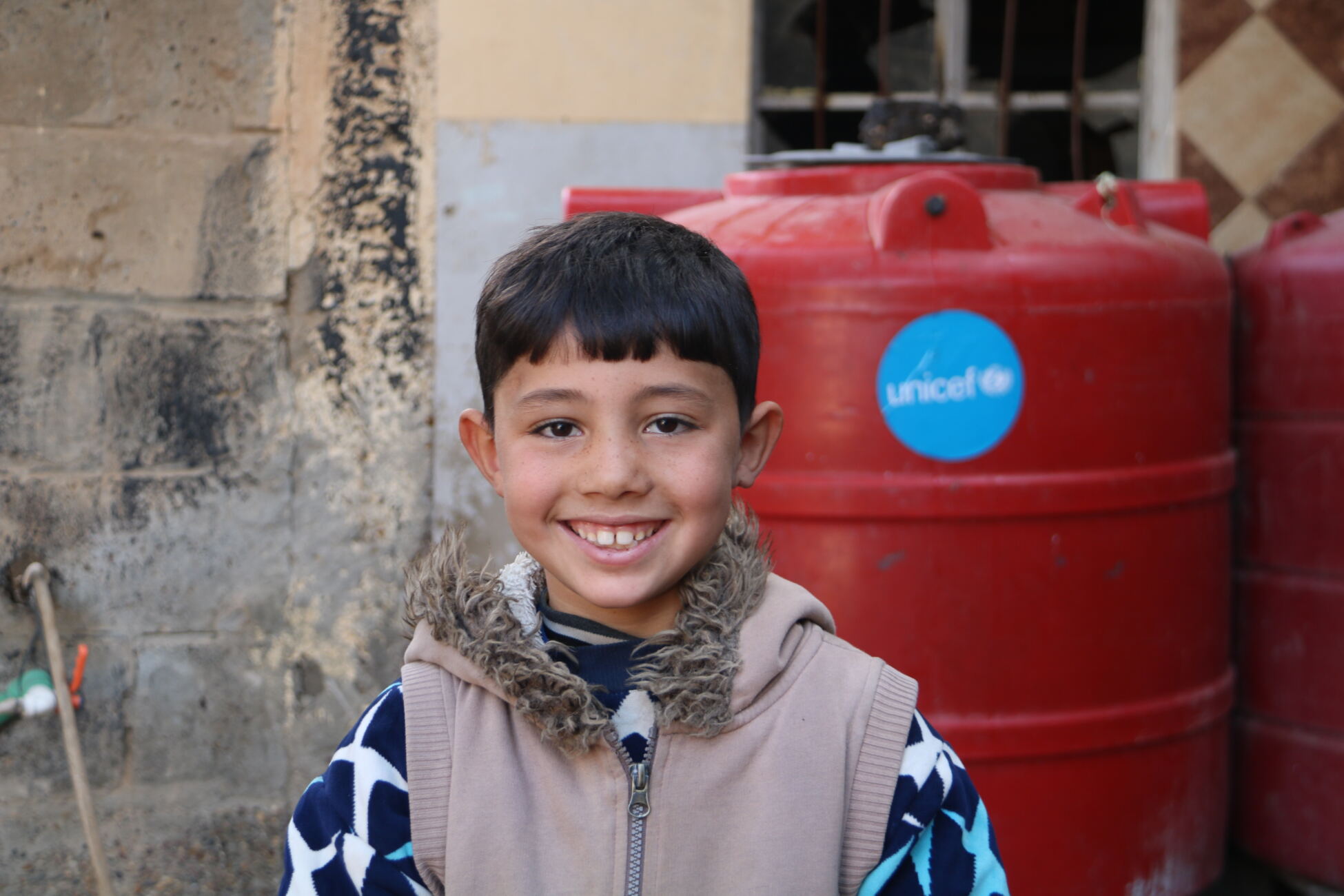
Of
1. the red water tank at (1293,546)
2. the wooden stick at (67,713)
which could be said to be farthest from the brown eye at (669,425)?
the wooden stick at (67,713)

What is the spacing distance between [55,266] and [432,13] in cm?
94

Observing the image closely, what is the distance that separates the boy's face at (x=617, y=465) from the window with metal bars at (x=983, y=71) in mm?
1897

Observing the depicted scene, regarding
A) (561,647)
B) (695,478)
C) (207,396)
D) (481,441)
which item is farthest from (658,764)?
(207,396)

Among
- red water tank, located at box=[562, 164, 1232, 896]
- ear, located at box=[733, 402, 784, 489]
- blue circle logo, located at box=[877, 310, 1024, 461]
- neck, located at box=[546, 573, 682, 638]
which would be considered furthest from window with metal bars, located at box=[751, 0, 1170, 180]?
neck, located at box=[546, 573, 682, 638]

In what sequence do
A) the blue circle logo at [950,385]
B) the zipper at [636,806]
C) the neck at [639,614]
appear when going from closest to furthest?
the zipper at [636,806] < the neck at [639,614] < the blue circle logo at [950,385]

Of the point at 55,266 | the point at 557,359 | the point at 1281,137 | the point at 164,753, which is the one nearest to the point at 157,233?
the point at 55,266

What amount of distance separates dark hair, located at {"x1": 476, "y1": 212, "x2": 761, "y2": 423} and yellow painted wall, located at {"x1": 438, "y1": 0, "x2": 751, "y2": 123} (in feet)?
5.15

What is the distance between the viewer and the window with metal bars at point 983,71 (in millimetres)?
2943

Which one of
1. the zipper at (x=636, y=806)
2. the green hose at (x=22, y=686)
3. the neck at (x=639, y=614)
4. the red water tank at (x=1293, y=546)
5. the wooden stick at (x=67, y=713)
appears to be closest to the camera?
the zipper at (x=636, y=806)

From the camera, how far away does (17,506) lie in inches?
105

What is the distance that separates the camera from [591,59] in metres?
2.71

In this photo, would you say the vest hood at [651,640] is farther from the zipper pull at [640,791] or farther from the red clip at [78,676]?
the red clip at [78,676]

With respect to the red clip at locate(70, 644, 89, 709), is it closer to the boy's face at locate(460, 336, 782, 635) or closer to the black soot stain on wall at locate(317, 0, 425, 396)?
the black soot stain on wall at locate(317, 0, 425, 396)

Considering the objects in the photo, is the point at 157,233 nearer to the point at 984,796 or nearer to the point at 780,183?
the point at 780,183
